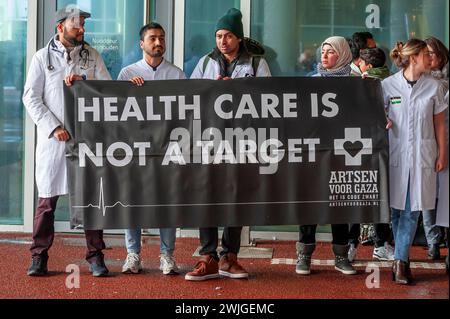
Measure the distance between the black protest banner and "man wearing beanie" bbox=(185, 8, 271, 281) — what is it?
0.30 meters

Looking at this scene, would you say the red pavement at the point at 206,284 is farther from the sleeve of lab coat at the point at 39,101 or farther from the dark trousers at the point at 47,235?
the sleeve of lab coat at the point at 39,101

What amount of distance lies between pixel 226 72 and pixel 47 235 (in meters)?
1.88

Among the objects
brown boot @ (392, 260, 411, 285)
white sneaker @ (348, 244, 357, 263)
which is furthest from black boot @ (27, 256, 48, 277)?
brown boot @ (392, 260, 411, 285)

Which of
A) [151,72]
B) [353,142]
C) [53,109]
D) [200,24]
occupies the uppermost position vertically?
[200,24]

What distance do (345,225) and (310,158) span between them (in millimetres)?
730

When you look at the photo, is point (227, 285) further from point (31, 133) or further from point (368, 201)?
point (31, 133)

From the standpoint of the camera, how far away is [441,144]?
7.45m

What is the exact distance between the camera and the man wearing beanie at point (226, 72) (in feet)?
25.5

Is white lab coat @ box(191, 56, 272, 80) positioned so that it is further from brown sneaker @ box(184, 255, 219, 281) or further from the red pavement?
the red pavement

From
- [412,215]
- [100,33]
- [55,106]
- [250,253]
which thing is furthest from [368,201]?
[100,33]

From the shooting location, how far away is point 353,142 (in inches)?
296

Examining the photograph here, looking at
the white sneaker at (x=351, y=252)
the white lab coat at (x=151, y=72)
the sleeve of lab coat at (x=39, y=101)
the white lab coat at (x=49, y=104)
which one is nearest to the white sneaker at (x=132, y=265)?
the white lab coat at (x=49, y=104)

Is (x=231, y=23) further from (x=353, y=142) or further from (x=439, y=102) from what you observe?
(x=439, y=102)

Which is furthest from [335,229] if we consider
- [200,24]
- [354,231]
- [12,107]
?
[12,107]
